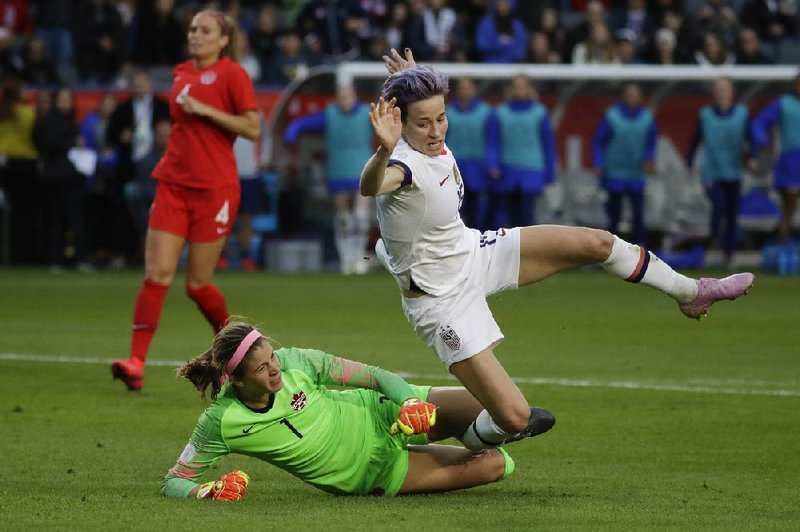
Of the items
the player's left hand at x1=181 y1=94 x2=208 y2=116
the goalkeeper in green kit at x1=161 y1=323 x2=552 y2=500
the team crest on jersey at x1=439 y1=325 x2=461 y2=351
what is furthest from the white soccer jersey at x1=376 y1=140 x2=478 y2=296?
the player's left hand at x1=181 y1=94 x2=208 y2=116

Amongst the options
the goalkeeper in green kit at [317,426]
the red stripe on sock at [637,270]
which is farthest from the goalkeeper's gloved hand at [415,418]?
the red stripe on sock at [637,270]

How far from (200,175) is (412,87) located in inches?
164

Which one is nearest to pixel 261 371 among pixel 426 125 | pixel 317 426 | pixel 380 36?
pixel 317 426

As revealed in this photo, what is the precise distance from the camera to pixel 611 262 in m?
8.06

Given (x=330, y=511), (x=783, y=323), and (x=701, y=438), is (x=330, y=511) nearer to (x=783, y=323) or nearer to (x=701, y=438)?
(x=701, y=438)

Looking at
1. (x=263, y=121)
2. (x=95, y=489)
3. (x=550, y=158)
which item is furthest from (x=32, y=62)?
(x=95, y=489)

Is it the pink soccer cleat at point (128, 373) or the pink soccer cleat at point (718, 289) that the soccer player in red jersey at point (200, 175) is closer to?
the pink soccer cleat at point (128, 373)

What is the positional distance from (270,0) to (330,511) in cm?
2119

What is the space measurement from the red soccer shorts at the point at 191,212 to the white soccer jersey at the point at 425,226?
3659mm

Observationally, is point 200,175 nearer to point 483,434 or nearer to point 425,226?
point 425,226

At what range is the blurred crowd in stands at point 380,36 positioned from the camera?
81.6ft

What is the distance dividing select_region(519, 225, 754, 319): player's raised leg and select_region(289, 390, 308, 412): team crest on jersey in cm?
134

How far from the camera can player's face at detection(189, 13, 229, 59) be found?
1148 cm

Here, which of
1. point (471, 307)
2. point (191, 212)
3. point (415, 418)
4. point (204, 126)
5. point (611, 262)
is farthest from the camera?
point (204, 126)
